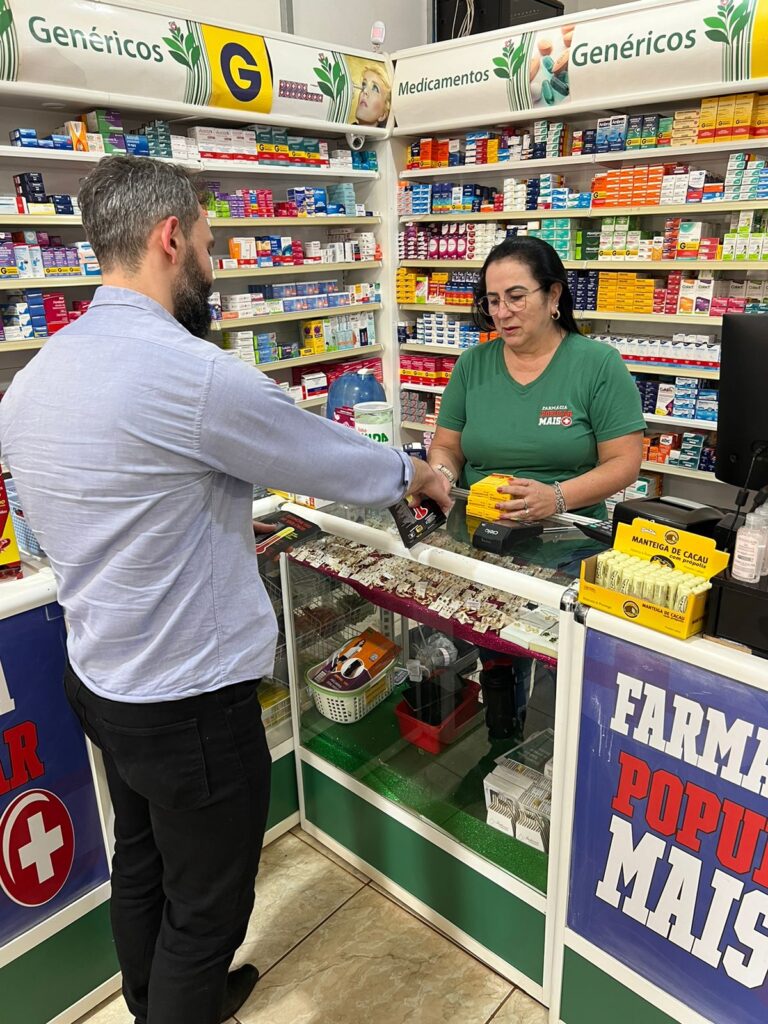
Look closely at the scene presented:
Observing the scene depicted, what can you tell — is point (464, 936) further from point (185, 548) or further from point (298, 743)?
point (185, 548)

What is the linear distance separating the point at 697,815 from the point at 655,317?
325 cm

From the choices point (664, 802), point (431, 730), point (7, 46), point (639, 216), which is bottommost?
point (431, 730)

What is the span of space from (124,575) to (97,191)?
70 centimetres

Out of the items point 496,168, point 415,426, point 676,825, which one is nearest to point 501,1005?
point 676,825

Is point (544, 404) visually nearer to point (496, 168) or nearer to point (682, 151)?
point (682, 151)

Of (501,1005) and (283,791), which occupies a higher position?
(283,791)

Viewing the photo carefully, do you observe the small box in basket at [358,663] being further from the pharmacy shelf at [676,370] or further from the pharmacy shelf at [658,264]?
the pharmacy shelf at [658,264]

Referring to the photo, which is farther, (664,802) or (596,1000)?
(596,1000)

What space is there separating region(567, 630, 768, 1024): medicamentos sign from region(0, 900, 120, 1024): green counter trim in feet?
4.39

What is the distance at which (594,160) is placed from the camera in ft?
13.8

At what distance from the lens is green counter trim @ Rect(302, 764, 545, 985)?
209 cm

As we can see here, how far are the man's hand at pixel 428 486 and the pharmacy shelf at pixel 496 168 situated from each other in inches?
124

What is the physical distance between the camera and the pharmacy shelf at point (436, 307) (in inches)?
203

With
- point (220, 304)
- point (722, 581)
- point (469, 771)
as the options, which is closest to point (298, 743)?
point (469, 771)
